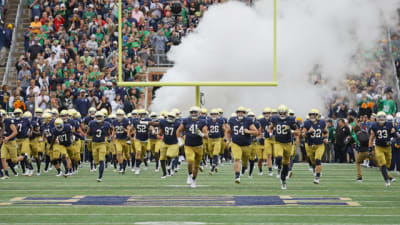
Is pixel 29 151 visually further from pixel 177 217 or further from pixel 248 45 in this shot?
pixel 177 217

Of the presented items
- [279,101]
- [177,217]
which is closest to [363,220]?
[177,217]

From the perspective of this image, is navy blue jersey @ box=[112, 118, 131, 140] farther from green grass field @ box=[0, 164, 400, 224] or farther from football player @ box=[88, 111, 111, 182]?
football player @ box=[88, 111, 111, 182]

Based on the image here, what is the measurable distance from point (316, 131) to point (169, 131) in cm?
298

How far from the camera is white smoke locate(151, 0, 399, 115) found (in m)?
17.4

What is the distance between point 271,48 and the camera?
Result: 1780cm

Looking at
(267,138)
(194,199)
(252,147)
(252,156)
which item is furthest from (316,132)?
(194,199)

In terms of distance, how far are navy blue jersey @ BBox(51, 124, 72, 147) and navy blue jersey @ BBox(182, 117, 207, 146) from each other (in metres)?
3.44

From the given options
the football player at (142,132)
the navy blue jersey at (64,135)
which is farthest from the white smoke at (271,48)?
the navy blue jersey at (64,135)

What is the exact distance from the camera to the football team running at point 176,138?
14.2 meters

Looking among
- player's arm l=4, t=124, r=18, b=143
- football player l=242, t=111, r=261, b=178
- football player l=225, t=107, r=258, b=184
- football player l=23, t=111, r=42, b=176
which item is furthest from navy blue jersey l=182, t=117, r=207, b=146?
football player l=23, t=111, r=42, b=176

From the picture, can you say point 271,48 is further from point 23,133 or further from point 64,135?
point 23,133

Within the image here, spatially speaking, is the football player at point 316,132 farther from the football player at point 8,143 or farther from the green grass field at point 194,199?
the football player at point 8,143

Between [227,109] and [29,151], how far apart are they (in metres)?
6.36

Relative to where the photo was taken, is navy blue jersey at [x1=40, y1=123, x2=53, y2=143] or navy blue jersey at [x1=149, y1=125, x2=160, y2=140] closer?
navy blue jersey at [x1=40, y1=123, x2=53, y2=143]
